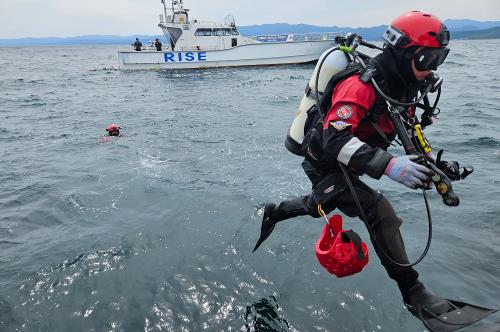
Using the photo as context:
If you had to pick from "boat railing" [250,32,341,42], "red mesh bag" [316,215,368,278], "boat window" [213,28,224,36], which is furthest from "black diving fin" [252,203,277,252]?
"boat window" [213,28,224,36]

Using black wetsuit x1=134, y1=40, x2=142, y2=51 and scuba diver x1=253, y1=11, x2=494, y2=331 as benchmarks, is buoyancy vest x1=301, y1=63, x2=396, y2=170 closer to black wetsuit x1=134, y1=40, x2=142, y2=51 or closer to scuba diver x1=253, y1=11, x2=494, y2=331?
scuba diver x1=253, y1=11, x2=494, y2=331

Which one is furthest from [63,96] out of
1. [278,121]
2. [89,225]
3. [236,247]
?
[236,247]

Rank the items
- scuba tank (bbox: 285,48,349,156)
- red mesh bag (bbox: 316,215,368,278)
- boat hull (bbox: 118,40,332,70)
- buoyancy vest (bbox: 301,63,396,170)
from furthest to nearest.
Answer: boat hull (bbox: 118,40,332,70) → scuba tank (bbox: 285,48,349,156) → red mesh bag (bbox: 316,215,368,278) → buoyancy vest (bbox: 301,63,396,170)

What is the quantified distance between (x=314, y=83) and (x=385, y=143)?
2.92ft

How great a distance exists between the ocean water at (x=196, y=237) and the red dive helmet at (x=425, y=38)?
247 centimetres

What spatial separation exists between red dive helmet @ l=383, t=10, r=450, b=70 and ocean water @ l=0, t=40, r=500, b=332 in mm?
2465

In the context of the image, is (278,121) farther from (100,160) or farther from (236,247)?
(236,247)

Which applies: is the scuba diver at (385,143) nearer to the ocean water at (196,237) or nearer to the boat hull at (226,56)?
the ocean water at (196,237)

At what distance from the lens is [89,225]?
585 cm

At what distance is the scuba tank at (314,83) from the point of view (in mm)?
3553

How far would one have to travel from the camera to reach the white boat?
1303 inches

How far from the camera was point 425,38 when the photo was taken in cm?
310

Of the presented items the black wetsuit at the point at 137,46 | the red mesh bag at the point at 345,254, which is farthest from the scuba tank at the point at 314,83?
the black wetsuit at the point at 137,46

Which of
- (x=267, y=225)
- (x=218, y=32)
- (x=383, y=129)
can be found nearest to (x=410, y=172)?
(x=383, y=129)
